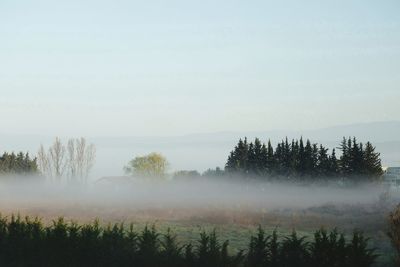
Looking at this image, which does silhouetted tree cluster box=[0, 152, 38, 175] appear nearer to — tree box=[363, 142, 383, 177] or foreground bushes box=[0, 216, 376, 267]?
tree box=[363, 142, 383, 177]

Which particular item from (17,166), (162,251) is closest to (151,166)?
(17,166)

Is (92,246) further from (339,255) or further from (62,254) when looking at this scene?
(339,255)

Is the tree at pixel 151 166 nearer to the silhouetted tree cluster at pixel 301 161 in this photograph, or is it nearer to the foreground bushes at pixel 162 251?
the silhouetted tree cluster at pixel 301 161

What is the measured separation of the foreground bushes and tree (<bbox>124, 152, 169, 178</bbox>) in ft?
344

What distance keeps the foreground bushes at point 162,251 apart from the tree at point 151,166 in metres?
105

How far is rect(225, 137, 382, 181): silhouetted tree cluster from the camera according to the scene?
85.1 m

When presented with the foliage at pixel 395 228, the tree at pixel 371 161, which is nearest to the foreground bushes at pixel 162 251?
the foliage at pixel 395 228

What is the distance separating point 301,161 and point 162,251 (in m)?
79.5

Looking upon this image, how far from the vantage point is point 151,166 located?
123 meters

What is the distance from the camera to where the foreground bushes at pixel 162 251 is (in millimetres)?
12828

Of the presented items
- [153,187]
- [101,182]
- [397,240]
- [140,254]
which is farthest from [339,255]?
[101,182]

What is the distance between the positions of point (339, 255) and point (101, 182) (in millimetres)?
122253

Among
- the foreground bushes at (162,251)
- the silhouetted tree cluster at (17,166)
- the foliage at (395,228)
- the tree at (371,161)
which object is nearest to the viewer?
the foreground bushes at (162,251)

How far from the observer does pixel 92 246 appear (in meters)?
15.0
